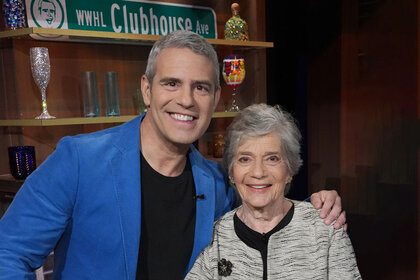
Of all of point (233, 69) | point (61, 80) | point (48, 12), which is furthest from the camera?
point (233, 69)

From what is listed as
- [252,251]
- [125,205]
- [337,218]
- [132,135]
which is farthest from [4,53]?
[337,218]

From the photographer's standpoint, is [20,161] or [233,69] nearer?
[20,161]

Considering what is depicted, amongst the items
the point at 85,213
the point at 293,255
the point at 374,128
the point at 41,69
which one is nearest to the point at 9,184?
the point at 41,69

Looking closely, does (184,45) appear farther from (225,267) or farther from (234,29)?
(234,29)

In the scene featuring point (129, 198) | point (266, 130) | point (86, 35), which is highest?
point (86, 35)

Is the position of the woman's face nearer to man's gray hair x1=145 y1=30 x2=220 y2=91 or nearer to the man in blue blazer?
the man in blue blazer

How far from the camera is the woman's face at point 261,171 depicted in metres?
1.57

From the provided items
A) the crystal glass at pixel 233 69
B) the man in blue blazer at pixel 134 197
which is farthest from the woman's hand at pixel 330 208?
the crystal glass at pixel 233 69

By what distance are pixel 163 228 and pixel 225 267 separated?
27 centimetres

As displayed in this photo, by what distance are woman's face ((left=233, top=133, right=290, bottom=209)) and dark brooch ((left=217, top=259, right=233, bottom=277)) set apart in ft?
0.72

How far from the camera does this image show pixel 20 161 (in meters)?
2.33

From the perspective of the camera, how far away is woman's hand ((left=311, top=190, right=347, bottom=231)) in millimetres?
1584

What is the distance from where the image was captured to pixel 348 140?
3707mm

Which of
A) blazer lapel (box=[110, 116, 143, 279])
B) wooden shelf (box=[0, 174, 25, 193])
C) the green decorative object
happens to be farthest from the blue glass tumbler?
the green decorative object
